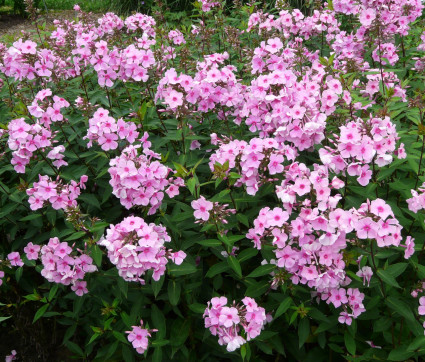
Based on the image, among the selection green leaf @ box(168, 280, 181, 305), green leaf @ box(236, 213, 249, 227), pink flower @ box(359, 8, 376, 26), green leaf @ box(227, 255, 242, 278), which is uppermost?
pink flower @ box(359, 8, 376, 26)

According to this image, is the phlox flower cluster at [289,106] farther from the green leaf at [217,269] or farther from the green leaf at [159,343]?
the green leaf at [159,343]

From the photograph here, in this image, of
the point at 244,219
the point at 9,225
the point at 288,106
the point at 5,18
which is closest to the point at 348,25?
the point at 288,106

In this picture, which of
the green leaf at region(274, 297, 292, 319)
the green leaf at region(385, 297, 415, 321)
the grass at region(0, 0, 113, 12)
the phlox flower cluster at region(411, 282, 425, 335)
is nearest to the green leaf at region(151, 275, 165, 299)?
the green leaf at region(274, 297, 292, 319)

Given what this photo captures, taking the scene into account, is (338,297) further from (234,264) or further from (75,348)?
(75,348)

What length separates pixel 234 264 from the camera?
2.32 metres

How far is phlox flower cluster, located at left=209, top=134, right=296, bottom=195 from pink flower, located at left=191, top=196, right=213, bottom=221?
0.64ft

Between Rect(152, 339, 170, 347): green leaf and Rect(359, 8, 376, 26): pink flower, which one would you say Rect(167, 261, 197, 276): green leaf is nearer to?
Rect(152, 339, 170, 347): green leaf

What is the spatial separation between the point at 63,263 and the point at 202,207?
2.77 ft

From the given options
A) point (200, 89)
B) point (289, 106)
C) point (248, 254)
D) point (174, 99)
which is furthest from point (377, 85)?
point (248, 254)

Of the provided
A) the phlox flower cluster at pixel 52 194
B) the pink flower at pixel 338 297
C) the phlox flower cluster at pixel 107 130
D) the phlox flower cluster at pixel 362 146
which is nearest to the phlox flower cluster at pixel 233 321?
the pink flower at pixel 338 297

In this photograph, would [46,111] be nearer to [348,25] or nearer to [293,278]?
[293,278]

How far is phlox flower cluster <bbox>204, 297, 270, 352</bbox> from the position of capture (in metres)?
2.00

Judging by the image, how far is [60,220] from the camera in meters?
3.00

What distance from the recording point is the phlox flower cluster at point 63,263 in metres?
2.36
